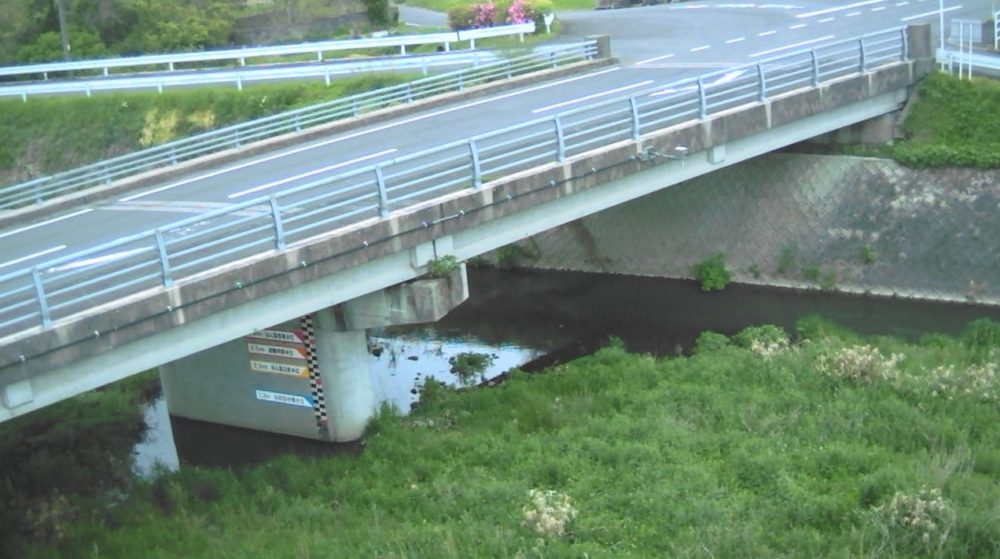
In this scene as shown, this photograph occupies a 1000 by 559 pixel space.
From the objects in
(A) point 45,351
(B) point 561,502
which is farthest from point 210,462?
(B) point 561,502

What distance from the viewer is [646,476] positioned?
13.9 m

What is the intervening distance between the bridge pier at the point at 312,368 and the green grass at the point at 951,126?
11.2 m

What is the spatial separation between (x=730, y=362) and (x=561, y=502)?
19.1 feet

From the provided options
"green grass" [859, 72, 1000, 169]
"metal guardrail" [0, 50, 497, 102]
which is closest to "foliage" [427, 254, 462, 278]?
"green grass" [859, 72, 1000, 169]

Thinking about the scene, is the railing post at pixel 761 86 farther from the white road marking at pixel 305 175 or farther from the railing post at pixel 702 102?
the white road marking at pixel 305 175

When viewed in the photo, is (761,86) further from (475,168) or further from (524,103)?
(475,168)

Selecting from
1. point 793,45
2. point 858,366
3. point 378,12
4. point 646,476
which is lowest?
point 858,366

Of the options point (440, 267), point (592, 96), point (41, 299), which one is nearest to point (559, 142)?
point (440, 267)

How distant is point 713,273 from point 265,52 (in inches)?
844

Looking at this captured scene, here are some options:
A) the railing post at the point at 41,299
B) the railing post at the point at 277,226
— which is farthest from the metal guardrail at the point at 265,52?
the railing post at the point at 41,299

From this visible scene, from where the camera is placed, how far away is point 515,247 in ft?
93.0

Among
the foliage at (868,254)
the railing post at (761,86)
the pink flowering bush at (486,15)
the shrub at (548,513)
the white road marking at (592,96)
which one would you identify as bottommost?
the foliage at (868,254)

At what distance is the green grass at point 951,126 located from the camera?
78.7 feet

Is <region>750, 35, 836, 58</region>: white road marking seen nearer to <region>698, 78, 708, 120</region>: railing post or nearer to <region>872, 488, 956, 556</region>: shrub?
<region>698, 78, 708, 120</region>: railing post
